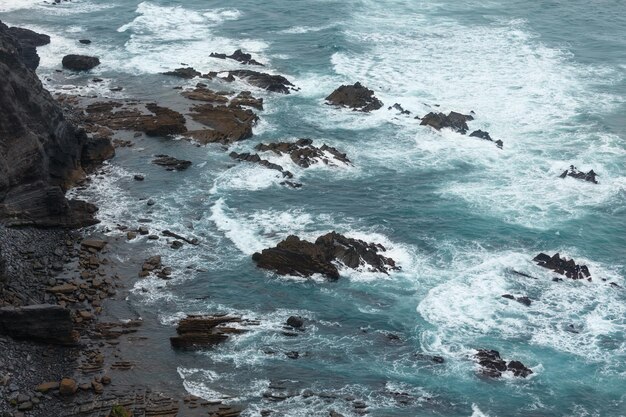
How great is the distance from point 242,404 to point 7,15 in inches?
2909

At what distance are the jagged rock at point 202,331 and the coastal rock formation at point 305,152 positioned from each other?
71.2 ft

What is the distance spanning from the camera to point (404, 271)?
155 ft

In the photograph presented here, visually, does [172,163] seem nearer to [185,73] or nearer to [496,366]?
[185,73]

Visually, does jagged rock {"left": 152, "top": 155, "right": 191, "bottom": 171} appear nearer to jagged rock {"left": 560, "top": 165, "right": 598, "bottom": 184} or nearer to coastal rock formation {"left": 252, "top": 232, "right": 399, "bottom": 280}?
coastal rock formation {"left": 252, "top": 232, "right": 399, "bottom": 280}

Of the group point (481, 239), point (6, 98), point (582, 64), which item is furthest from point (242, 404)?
point (582, 64)

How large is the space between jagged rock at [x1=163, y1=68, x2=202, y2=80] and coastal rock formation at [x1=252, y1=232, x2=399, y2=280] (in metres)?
33.5

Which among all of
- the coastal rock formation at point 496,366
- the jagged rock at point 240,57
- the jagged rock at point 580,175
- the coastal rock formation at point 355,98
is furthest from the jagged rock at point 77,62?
the coastal rock formation at point 496,366

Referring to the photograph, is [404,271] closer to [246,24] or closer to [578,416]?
[578,416]

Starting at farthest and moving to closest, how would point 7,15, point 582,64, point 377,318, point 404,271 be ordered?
1. point 7,15
2. point 582,64
3. point 404,271
4. point 377,318

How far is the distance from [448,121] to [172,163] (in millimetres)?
Answer: 24900

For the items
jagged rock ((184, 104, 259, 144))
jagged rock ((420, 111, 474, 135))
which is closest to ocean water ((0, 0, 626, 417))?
jagged rock ((420, 111, 474, 135))

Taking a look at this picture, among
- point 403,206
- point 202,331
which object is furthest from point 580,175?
point 202,331

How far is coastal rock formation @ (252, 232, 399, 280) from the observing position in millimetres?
46469

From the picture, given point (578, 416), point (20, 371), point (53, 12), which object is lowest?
point (578, 416)
